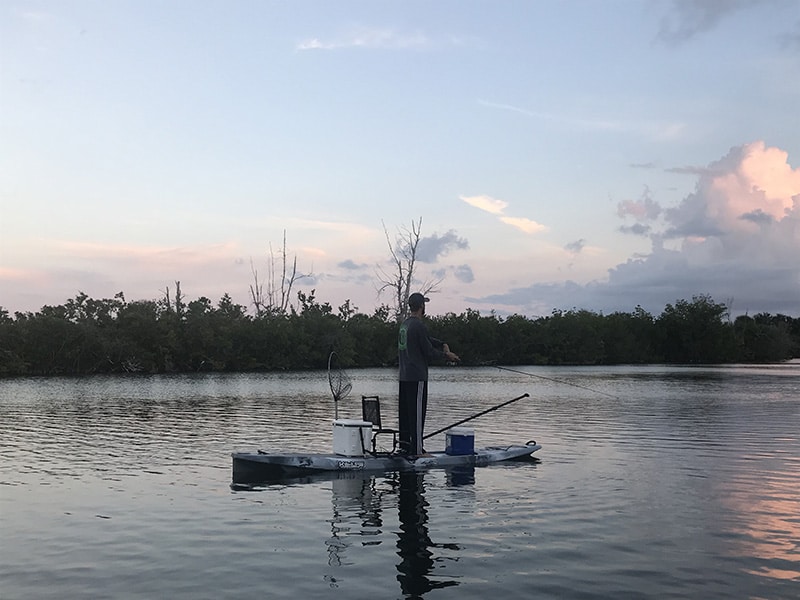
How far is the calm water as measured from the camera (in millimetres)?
8508

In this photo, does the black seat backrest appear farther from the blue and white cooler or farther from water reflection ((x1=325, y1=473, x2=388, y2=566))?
the blue and white cooler

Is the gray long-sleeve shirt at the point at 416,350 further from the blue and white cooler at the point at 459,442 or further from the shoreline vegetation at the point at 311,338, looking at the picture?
the shoreline vegetation at the point at 311,338

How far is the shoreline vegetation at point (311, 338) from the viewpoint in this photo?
271 ft

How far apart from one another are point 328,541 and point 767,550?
5.28 m

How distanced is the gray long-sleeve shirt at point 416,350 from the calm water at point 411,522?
75.9 inches

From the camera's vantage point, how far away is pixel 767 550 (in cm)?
977

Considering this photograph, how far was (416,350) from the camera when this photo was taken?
15.2 m

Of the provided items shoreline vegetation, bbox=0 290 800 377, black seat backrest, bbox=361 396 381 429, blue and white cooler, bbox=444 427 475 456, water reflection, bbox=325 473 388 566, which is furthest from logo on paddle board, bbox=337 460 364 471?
shoreline vegetation, bbox=0 290 800 377

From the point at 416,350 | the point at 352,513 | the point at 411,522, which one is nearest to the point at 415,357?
the point at 416,350

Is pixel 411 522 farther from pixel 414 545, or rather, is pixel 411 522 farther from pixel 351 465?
pixel 351 465

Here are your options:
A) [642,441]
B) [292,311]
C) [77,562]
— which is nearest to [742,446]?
[642,441]

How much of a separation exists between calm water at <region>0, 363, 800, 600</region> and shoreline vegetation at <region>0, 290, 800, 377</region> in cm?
5109

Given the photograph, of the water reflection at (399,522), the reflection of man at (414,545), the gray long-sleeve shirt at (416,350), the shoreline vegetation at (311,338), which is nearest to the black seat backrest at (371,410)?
the gray long-sleeve shirt at (416,350)

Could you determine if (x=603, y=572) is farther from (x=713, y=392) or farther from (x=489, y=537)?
(x=713, y=392)
